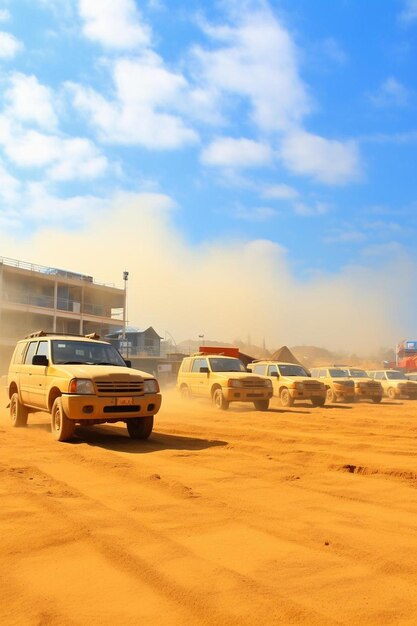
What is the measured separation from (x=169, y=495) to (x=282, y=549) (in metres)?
1.84

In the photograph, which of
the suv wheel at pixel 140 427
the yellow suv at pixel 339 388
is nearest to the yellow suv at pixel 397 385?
the yellow suv at pixel 339 388

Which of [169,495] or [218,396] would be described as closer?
[169,495]

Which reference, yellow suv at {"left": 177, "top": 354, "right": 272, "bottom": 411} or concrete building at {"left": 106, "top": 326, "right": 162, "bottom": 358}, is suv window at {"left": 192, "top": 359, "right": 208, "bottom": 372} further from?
concrete building at {"left": 106, "top": 326, "right": 162, "bottom": 358}

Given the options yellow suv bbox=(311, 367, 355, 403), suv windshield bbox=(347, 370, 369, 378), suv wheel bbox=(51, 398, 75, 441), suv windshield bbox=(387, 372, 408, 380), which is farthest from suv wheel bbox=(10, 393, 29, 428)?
suv windshield bbox=(387, 372, 408, 380)

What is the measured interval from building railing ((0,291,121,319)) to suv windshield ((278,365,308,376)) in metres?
30.6

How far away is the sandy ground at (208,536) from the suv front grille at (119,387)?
1.09 meters

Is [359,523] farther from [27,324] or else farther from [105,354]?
[27,324]

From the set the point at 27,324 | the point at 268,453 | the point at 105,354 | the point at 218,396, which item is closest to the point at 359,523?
the point at 268,453

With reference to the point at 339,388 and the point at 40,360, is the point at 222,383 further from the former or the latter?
the point at 40,360

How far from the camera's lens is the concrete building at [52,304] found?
1766 inches

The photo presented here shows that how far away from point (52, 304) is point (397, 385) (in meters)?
32.5

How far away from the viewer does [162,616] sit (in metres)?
3.02

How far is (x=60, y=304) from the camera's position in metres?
49.5

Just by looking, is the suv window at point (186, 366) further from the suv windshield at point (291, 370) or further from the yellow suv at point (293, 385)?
the suv windshield at point (291, 370)
